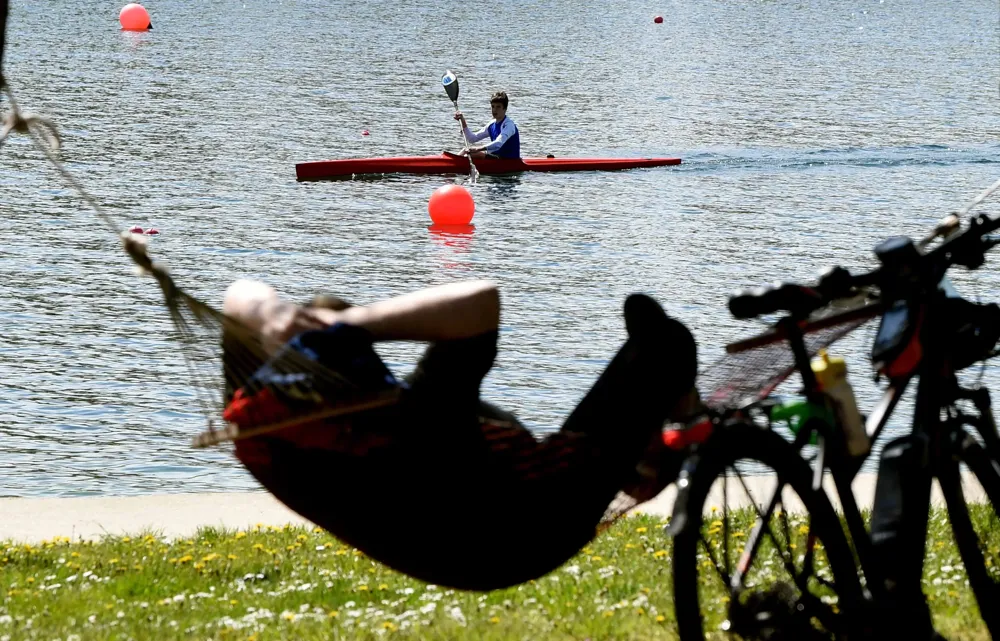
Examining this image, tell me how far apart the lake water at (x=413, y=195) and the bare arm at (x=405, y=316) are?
105 centimetres

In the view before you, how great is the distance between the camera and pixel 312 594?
5387 mm

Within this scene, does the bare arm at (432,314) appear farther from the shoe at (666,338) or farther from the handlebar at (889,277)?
the handlebar at (889,277)

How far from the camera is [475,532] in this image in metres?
3.93

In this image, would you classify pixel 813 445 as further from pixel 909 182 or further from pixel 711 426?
pixel 909 182

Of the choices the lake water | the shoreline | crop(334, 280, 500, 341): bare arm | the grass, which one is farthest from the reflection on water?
crop(334, 280, 500, 341): bare arm

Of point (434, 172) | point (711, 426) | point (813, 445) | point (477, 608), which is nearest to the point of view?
point (711, 426)

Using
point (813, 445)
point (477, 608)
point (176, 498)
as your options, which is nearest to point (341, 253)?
point (176, 498)

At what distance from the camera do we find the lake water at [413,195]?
1198cm

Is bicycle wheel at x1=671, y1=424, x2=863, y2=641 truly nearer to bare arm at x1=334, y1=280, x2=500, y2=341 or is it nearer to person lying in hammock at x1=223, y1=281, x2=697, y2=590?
person lying in hammock at x1=223, y1=281, x2=697, y2=590

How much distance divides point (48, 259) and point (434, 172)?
8.48 metres

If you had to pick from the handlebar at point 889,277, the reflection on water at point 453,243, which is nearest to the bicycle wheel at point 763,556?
the handlebar at point 889,277

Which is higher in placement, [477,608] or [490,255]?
[477,608]

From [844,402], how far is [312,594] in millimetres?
2351

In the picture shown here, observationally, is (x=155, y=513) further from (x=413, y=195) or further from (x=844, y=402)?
(x=413, y=195)
